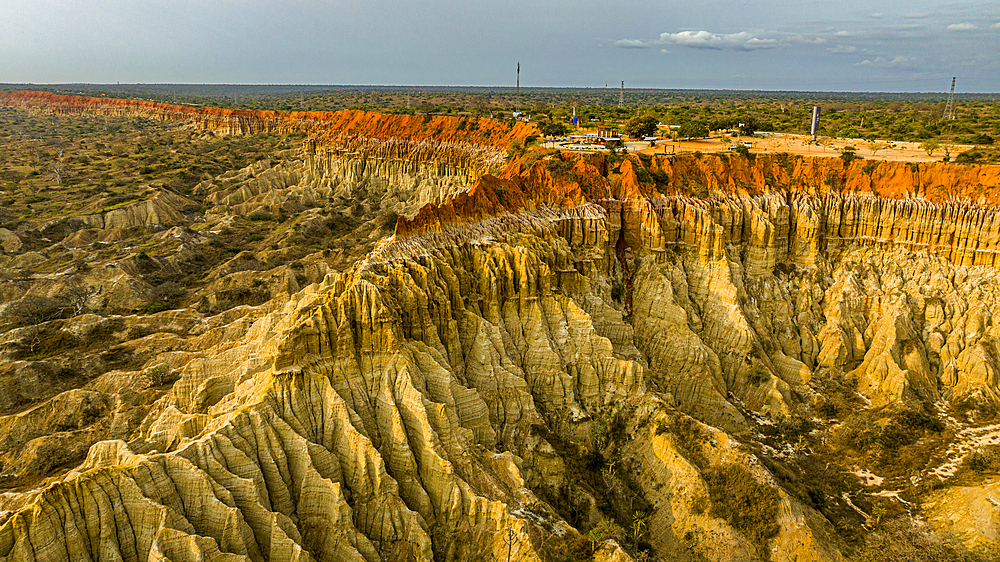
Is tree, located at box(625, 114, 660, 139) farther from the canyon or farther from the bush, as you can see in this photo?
the bush

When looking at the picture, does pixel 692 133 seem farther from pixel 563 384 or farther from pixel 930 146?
pixel 563 384

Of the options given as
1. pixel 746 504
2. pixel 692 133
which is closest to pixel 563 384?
pixel 746 504

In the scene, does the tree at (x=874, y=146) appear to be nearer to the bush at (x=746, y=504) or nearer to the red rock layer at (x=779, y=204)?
the red rock layer at (x=779, y=204)

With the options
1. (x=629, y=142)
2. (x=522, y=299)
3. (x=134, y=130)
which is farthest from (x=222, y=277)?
(x=134, y=130)

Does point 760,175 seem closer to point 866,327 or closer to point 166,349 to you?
point 866,327

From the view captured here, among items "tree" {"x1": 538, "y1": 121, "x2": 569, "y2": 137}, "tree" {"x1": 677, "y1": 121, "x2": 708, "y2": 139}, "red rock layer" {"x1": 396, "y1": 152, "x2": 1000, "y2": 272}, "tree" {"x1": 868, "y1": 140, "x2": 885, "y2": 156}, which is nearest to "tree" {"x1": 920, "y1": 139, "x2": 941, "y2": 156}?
"tree" {"x1": 868, "y1": 140, "x2": 885, "y2": 156}

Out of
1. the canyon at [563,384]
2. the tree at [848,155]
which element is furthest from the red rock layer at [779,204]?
the tree at [848,155]
